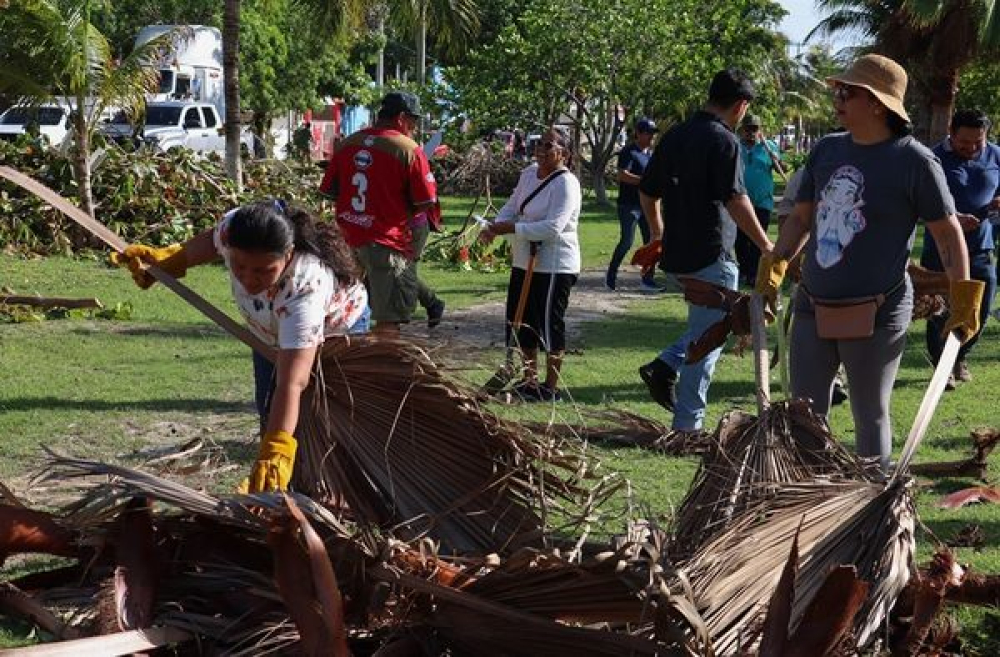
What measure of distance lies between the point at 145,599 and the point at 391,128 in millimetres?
5182

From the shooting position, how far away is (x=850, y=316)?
17.4 feet

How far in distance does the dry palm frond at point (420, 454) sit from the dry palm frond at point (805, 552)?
81 cm

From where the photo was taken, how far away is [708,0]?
31.5m

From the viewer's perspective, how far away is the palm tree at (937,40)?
27.4 metres

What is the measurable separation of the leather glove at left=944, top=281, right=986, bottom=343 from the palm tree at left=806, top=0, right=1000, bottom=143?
904 inches

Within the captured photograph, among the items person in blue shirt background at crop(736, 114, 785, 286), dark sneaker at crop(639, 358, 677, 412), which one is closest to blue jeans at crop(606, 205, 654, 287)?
person in blue shirt background at crop(736, 114, 785, 286)

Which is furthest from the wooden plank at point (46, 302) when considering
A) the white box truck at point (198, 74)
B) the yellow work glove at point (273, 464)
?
the white box truck at point (198, 74)

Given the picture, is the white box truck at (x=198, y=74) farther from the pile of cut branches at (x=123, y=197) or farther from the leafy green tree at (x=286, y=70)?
the pile of cut branches at (x=123, y=197)

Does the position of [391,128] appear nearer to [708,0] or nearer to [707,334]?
[707,334]

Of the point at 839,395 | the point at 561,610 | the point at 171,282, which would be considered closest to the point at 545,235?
the point at 839,395

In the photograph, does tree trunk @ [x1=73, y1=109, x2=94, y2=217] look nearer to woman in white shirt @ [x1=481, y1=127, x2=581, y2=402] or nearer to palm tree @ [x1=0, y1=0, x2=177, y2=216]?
palm tree @ [x1=0, y1=0, x2=177, y2=216]

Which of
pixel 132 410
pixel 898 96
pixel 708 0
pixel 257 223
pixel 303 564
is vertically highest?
pixel 708 0

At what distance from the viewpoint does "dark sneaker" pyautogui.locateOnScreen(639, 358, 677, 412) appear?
7805 mm

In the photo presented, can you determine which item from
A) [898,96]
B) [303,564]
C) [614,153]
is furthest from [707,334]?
[614,153]
